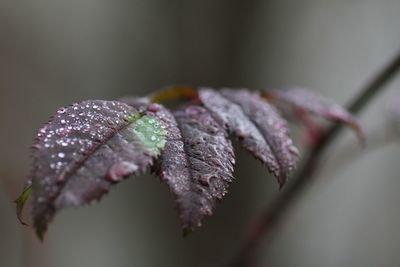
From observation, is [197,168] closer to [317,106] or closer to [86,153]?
[86,153]

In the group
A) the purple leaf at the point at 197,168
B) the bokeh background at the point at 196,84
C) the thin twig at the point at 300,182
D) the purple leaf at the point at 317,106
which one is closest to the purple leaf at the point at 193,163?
the purple leaf at the point at 197,168

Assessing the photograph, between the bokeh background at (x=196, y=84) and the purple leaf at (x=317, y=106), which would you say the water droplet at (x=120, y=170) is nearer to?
the purple leaf at (x=317, y=106)

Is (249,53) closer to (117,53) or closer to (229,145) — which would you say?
(117,53)

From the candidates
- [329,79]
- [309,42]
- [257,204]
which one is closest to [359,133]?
[257,204]

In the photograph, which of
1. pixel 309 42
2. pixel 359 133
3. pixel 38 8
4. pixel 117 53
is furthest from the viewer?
pixel 309 42

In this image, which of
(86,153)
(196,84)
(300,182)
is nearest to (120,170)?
(86,153)
